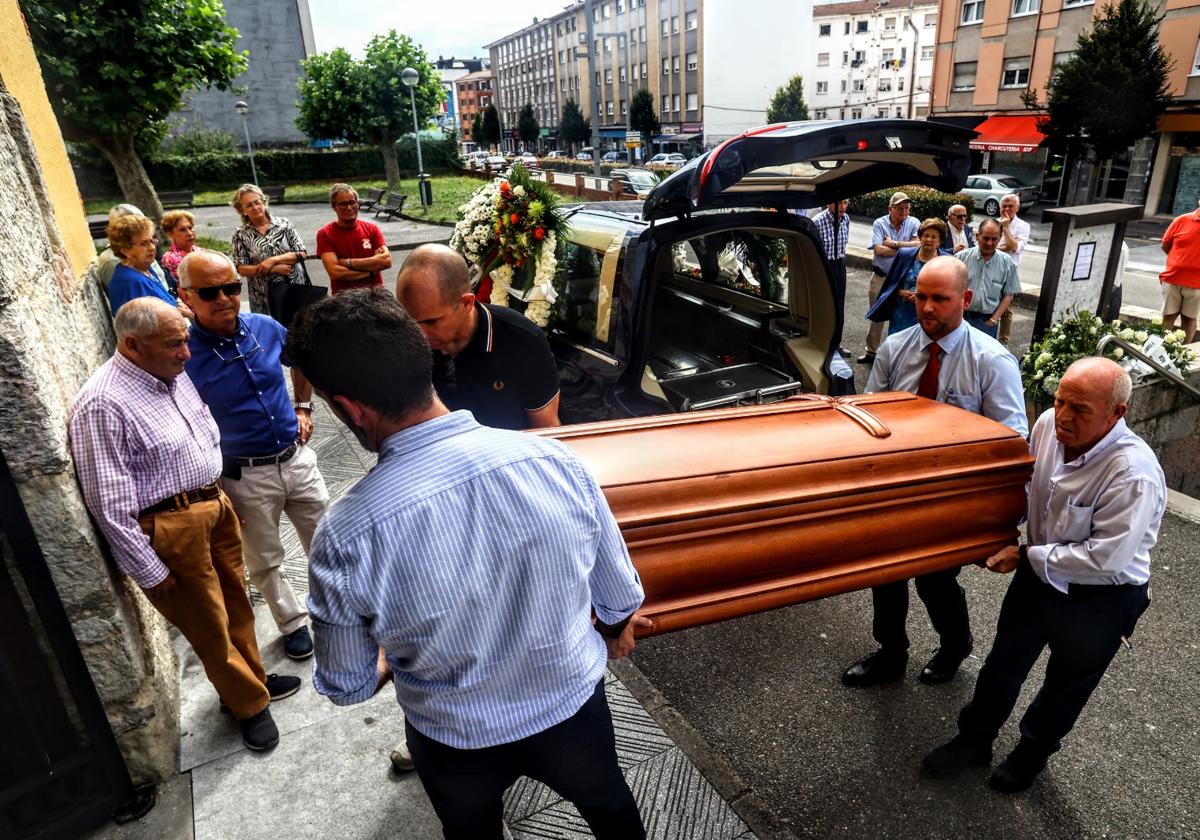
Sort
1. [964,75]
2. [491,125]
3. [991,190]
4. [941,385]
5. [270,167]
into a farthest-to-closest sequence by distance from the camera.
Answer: [491,125], [270,167], [964,75], [991,190], [941,385]

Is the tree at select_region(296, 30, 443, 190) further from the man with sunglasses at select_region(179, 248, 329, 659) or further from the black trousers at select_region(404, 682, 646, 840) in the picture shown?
the black trousers at select_region(404, 682, 646, 840)

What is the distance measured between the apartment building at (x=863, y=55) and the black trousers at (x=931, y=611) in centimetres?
5512

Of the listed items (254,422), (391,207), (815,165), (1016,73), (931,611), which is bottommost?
(931,611)

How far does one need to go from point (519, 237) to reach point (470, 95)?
113 metres

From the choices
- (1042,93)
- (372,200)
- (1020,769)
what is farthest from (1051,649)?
(1042,93)

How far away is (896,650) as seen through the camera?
313 cm

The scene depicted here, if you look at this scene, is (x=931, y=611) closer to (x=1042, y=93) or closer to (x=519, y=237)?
(x=519, y=237)

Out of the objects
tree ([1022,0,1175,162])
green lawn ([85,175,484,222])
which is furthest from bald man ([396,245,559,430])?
tree ([1022,0,1175,162])

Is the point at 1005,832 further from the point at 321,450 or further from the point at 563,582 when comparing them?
the point at 321,450

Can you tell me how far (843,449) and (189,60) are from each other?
1396 centimetres

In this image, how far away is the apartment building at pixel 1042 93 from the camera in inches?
835

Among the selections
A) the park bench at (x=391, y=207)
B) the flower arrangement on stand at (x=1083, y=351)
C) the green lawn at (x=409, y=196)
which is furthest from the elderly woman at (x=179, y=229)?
the park bench at (x=391, y=207)

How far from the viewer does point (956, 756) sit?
2646 millimetres

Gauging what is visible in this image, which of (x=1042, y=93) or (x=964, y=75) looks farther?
(x=964, y=75)
